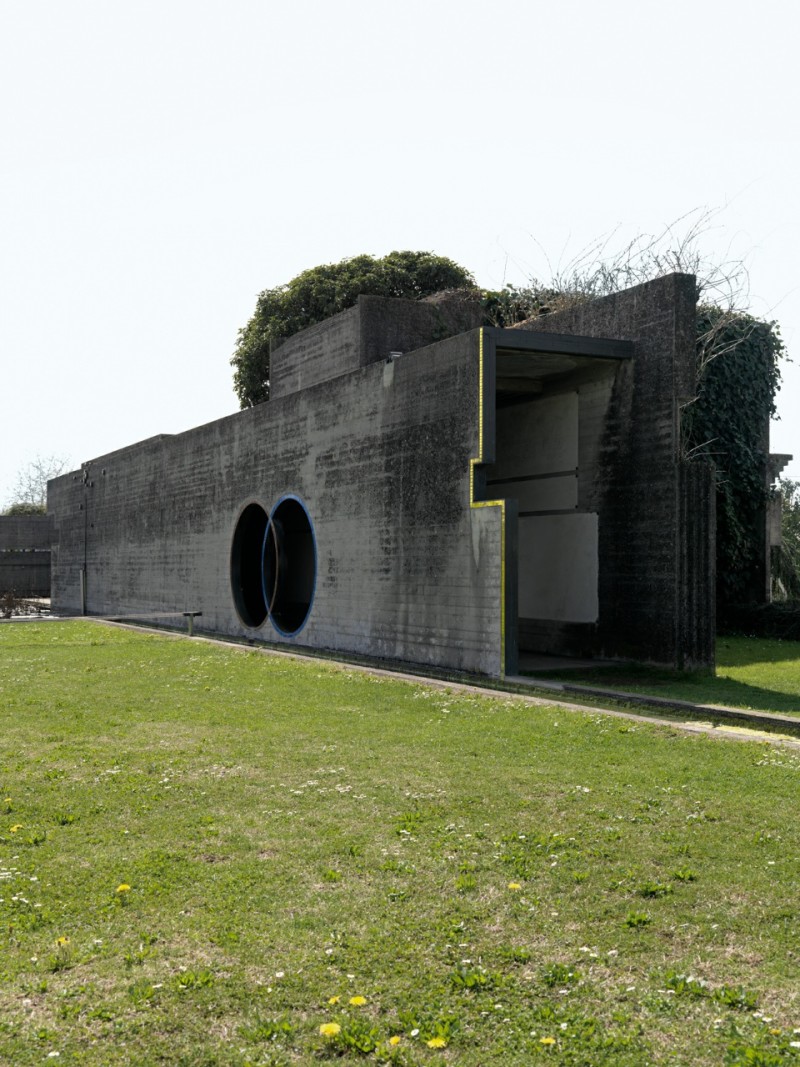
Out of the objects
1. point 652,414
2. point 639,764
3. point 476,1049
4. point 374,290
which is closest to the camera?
point 476,1049

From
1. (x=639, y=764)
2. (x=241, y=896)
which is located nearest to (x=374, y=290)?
(x=639, y=764)

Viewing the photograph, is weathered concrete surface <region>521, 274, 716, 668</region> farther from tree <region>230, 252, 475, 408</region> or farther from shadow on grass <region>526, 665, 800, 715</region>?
tree <region>230, 252, 475, 408</region>

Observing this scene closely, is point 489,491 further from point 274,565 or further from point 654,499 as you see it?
point 274,565

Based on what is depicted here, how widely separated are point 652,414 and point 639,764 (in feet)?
25.9

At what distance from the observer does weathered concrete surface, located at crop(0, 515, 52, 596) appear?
48.8 metres

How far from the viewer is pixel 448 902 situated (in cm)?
514

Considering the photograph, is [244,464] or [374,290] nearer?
[244,464]

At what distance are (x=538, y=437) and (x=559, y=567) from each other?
2.21 m

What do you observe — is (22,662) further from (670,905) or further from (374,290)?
(374,290)

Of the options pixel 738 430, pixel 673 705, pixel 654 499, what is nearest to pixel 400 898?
pixel 673 705

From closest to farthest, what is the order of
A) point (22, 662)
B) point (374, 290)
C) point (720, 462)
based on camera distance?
point (22, 662) → point (720, 462) → point (374, 290)

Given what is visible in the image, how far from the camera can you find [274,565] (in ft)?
75.9

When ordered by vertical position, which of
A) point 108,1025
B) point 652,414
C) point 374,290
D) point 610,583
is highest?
point 374,290

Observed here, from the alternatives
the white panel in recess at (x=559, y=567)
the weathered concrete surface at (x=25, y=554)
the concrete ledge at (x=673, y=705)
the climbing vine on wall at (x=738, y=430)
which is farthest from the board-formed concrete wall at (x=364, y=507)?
the weathered concrete surface at (x=25, y=554)
